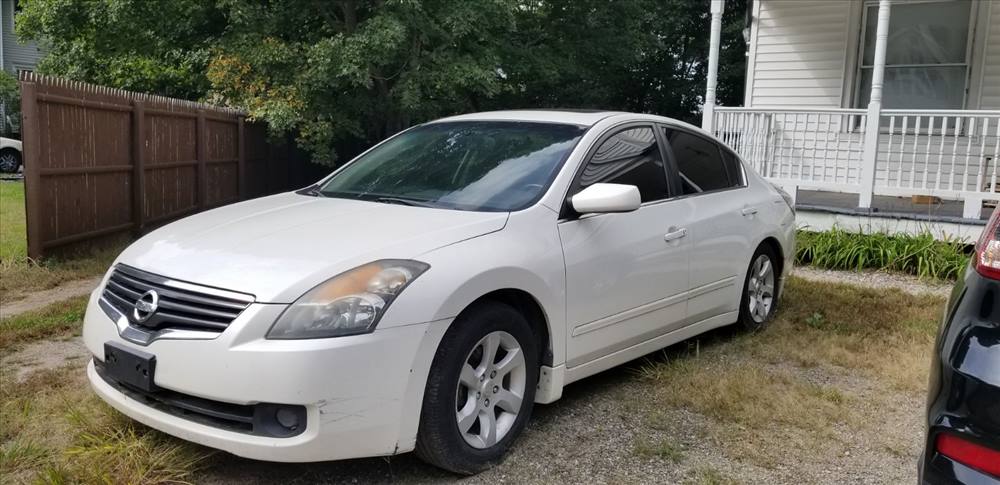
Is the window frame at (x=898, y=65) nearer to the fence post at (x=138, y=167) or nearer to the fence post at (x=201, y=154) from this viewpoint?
the fence post at (x=201, y=154)

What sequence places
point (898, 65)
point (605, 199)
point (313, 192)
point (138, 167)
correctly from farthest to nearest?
point (898, 65), point (138, 167), point (313, 192), point (605, 199)

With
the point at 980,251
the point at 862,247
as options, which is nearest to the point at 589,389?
the point at 980,251

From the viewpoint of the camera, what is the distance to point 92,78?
14578mm

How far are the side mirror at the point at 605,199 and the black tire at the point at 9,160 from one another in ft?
64.4

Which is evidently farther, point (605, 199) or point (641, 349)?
point (641, 349)

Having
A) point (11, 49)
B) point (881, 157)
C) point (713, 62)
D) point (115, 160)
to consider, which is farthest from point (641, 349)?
point (11, 49)

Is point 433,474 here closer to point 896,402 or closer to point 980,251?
point 980,251

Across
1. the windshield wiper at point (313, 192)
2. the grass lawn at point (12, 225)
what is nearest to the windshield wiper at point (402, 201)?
the windshield wiper at point (313, 192)

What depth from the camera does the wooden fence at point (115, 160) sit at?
7352mm

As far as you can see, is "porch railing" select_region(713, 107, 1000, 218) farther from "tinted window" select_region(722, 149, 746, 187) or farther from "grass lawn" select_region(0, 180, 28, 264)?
"grass lawn" select_region(0, 180, 28, 264)

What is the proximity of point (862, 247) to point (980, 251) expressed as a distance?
6.33 meters

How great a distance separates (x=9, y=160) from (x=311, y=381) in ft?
65.7

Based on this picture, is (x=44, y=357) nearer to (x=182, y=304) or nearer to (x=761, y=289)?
(x=182, y=304)

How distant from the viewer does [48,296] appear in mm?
6629
